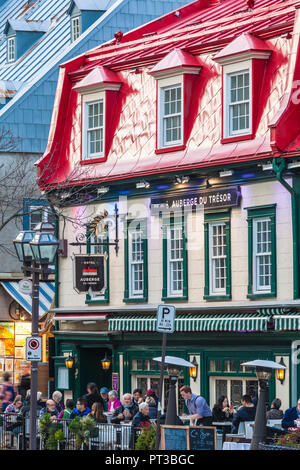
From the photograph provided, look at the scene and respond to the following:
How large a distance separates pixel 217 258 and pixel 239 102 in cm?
406

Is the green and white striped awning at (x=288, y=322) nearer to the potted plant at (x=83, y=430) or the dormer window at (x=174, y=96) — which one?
the dormer window at (x=174, y=96)

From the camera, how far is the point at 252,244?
33.3 m

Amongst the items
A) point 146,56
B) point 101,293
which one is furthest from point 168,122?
point 101,293

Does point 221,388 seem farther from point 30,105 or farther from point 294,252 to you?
point 30,105

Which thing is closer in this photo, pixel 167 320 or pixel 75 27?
pixel 167 320

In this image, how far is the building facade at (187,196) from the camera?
32531mm

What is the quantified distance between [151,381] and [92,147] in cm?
695

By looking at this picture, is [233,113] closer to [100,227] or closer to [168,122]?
[168,122]

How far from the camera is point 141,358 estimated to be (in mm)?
37062

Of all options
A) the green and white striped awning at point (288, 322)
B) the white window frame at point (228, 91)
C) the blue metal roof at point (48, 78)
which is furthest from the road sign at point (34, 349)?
the blue metal roof at point (48, 78)

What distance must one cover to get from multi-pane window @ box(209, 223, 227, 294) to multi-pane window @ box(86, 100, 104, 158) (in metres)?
5.19

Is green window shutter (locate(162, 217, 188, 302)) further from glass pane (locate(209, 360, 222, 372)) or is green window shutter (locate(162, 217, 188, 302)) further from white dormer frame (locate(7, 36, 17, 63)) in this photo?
white dormer frame (locate(7, 36, 17, 63))

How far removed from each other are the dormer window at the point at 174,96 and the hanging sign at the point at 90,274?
357cm

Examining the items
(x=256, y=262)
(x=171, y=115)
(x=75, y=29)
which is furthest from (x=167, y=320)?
(x=75, y=29)
